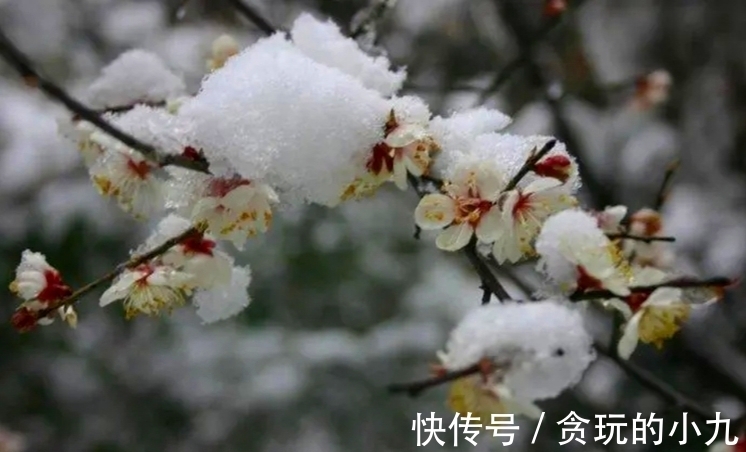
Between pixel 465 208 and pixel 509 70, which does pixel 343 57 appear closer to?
pixel 465 208

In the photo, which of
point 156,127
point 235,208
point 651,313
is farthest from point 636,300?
point 156,127

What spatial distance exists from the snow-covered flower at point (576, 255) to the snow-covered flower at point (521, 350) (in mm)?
85

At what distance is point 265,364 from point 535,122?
1.10 m

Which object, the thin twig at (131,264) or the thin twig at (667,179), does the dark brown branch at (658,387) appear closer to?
the thin twig at (667,179)

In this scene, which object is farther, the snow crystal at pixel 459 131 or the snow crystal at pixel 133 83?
the snow crystal at pixel 133 83

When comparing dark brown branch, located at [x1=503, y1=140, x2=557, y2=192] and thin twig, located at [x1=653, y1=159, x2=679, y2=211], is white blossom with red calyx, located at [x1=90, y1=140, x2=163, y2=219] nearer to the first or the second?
dark brown branch, located at [x1=503, y1=140, x2=557, y2=192]

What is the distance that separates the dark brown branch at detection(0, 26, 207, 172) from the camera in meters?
0.76

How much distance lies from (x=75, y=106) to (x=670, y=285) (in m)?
0.49

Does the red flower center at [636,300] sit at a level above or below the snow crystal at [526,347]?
above

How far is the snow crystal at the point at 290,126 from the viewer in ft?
2.73

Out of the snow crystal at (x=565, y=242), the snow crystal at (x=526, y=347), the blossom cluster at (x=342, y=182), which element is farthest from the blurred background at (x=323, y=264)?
the snow crystal at (x=526, y=347)

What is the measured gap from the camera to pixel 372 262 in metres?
3.28

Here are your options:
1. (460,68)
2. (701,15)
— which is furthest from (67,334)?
→ (701,15)

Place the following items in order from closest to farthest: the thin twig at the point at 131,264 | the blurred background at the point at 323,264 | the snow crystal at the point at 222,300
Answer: the thin twig at the point at 131,264
the snow crystal at the point at 222,300
the blurred background at the point at 323,264
